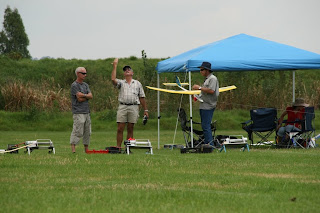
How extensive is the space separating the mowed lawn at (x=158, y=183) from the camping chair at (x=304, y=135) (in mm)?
3007

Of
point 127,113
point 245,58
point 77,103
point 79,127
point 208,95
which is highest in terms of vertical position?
point 245,58

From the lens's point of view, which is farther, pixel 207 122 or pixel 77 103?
pixel 207 122

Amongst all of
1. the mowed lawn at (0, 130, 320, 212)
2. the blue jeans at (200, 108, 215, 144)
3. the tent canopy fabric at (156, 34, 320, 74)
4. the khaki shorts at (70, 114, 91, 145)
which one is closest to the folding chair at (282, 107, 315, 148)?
the tent canopy fabric at (156, 34, 320, 74)

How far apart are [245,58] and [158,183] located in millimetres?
7278

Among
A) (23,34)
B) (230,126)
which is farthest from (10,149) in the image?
(23,34)

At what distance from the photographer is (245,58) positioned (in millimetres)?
15273

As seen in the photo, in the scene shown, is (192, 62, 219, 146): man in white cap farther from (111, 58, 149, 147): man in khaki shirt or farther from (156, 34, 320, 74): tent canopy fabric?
(111, 58, 149, 147): man in khaki shirt

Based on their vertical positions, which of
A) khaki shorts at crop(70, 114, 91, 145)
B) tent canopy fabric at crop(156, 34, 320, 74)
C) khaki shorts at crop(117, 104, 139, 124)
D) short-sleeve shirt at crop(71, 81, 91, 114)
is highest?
tent canopy fabric at crop(156, 34, 320, 74)

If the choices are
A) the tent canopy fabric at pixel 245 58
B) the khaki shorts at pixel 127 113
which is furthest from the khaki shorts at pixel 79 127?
the tent canopy fabric at pixel 245 58

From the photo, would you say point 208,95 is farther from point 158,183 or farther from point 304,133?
point 158,183

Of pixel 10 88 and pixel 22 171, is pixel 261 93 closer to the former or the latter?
pixel 10 88

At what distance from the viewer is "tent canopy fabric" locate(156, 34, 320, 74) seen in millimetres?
15047

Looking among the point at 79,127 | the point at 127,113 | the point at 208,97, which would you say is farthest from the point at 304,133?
the point at 79,127

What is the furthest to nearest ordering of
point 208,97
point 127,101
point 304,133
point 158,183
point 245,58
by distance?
point 304,133, point 245,58, point 208,97, point 127,101, point 158,183
